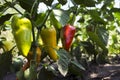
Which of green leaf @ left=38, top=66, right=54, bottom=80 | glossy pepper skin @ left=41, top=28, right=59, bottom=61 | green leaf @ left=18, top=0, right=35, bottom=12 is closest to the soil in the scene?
green leaf @ left=38, top=66, right=54, bottom=80

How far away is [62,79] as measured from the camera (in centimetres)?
260

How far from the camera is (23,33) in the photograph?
1.16m

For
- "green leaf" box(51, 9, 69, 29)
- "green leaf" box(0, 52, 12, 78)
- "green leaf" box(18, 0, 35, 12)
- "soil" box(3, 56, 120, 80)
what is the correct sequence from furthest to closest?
"soil" box(3, 56, 120, 80), "green leaf" box(0, 52, 12, 78), "green leaf" box(18, 0, 35, 12), "green leaf" box(51, 9, 69, 29)

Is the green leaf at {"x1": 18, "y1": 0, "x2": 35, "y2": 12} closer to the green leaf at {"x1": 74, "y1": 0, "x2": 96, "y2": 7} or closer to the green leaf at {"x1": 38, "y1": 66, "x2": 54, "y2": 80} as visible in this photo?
the green leaf at {"x1": 74, "y1": 0, "x2": 96, "y2": 7}

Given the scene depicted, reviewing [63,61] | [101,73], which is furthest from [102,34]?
[101,73]

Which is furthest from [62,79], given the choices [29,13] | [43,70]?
[29,13]

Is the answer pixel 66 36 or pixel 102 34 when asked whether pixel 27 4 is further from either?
pixel 102 34

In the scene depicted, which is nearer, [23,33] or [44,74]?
[23,33]

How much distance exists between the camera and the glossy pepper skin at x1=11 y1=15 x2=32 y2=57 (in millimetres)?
1151

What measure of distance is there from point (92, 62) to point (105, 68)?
0.13 meters

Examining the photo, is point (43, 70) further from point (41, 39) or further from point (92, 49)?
point (92, 49)

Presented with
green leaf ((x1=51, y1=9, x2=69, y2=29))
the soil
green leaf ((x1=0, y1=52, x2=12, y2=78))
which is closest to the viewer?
green leaf ((x1=51, y1=9, x2=69, y2=29))

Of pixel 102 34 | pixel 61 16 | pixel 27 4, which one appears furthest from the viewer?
pixel 102 34

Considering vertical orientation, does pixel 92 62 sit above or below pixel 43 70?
below
